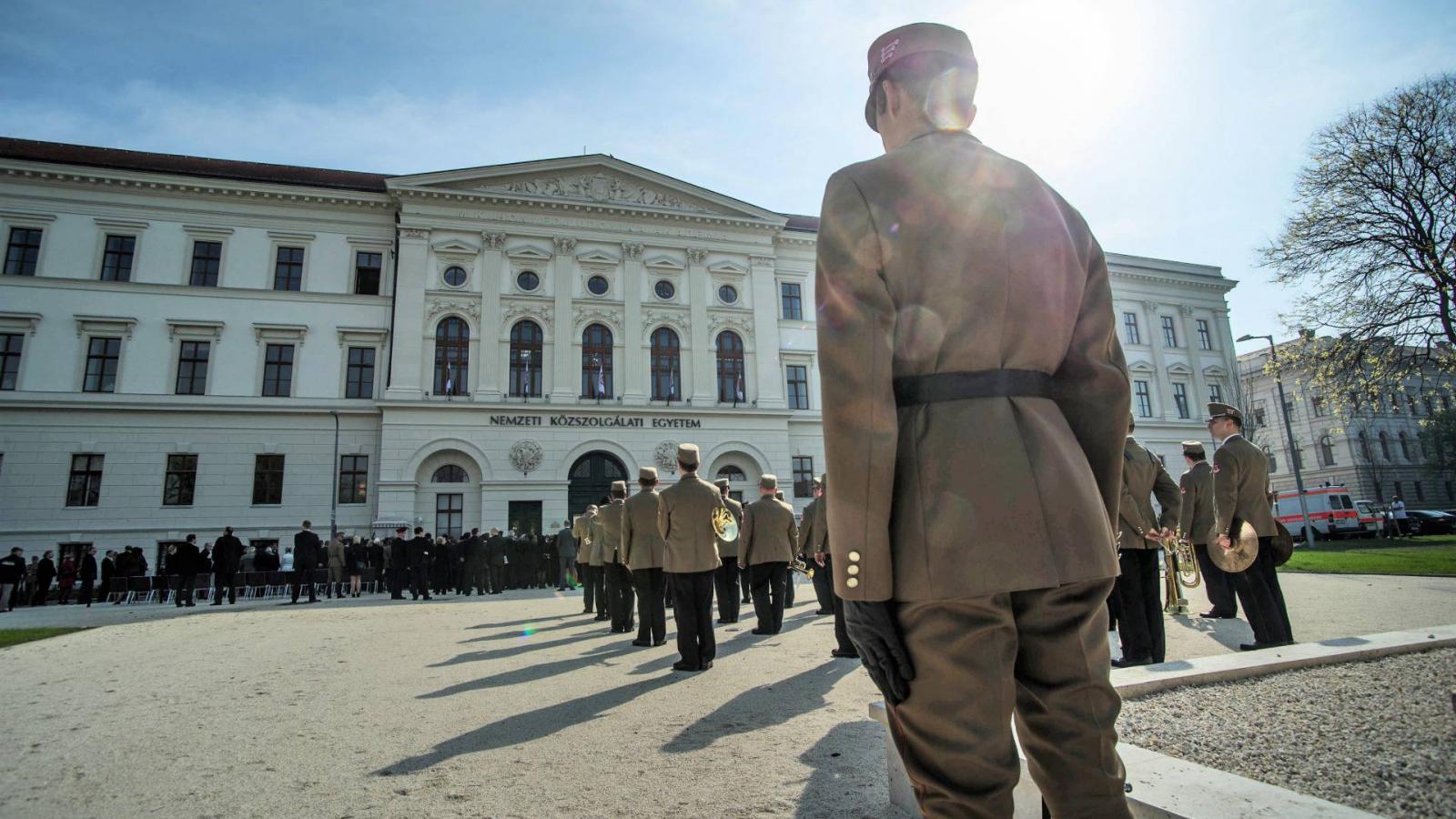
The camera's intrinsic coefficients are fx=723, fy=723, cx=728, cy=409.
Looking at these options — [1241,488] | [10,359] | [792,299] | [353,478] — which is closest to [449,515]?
[353,478]

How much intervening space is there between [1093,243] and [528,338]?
30.2 meters

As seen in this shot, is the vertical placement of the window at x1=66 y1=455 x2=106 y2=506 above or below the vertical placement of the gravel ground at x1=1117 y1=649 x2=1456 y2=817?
above

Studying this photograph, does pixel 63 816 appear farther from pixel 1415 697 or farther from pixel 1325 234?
pixel 1325 234

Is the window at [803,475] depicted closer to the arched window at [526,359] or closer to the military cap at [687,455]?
the arched window at [526,359]

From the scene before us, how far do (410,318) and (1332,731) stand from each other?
30776 mm

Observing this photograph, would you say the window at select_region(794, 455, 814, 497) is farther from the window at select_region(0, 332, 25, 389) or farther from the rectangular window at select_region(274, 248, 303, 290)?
the window at select_region(0, 332, 25, 389)

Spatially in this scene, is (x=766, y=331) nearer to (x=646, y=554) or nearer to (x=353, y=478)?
(x=353, y=478)

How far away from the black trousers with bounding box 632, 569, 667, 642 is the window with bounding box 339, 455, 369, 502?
23.1 metres

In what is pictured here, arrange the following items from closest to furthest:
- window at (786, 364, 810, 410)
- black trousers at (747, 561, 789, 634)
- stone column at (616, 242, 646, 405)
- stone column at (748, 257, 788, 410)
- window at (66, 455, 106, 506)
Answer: black trousers at (747, 561, 789, 634), window at (66, 455, 106, 506), stone column at (616, 242, 646, 405), stone column at (748, 257, 788, 410), window at (786, 364, 810, 410)

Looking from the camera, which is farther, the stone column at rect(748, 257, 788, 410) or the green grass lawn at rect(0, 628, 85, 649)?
the stone column at rect(748, 257, 788, 410)

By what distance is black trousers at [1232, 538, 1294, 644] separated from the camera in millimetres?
6758

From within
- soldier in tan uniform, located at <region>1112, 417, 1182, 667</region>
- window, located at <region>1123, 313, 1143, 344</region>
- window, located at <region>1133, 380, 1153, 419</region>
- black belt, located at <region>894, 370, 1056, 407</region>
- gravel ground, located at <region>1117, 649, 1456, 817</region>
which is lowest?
gravel ground, located at <region>1117, 649, 1456, 817</region>

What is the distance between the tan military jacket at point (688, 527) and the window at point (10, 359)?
3199 centimetres

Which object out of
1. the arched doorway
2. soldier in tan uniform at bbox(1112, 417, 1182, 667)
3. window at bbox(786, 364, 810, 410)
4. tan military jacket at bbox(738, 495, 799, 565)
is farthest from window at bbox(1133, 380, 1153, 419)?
soldier in tan uniform at bbox(1112, 417, 1182, 667)
